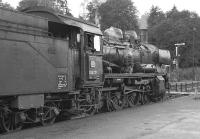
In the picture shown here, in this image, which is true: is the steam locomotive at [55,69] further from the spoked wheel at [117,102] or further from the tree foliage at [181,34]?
the tree foliage at [181,34]

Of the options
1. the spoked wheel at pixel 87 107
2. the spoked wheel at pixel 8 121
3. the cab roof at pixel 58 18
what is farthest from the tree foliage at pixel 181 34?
the spoked wheel at pixel 8 121

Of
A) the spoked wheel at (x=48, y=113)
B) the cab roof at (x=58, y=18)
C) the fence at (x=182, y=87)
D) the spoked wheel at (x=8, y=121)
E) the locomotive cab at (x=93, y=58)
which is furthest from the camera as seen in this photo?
the fence at (x=182, y=87)

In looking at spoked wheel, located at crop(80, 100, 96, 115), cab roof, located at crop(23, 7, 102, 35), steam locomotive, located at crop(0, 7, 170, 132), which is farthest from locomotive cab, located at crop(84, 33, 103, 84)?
spoked wheel, located at crop(80, 100, 96, 115)

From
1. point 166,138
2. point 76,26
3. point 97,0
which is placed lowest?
point 166,138

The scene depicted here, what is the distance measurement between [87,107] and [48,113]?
7.44 feet

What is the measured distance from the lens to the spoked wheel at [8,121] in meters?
9.87

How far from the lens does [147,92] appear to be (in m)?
19.1

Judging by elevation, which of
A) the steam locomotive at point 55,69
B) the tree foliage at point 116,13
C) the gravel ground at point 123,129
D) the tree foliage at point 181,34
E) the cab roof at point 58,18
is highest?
the tree foliage at point 116,13

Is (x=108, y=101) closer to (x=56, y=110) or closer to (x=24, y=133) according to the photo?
(x=56, y=110)

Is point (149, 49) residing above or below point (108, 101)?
above

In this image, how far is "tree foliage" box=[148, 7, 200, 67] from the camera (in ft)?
254

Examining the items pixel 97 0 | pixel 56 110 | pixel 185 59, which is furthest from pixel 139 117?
pixel 97 0

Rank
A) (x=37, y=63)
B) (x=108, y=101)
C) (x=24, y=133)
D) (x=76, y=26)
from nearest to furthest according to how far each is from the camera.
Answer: (x=24, y=133) → (x=37, y=63) → (x=76, y=26) → (x=108, y=101)

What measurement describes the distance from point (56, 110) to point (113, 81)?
430cm
